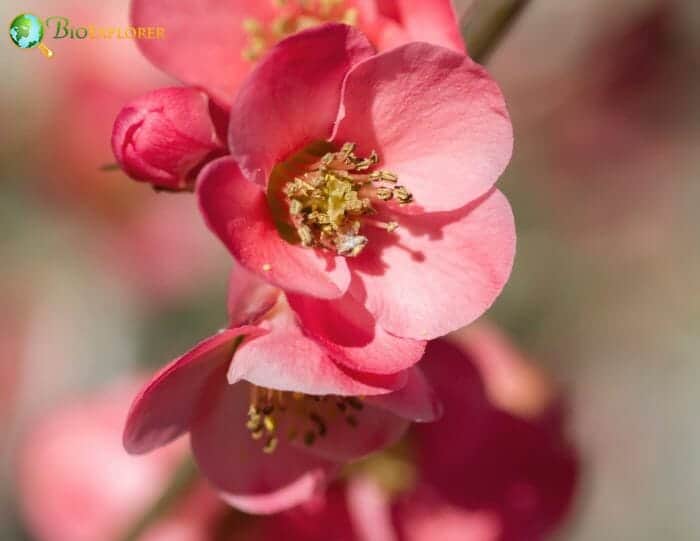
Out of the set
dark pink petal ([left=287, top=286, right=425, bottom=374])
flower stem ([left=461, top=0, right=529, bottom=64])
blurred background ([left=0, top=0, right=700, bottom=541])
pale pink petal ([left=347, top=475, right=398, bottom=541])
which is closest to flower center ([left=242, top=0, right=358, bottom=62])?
flower stem ([left=461, top=0, right=529, bottom=64])

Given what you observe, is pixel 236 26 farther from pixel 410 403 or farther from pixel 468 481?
pixel 468 481

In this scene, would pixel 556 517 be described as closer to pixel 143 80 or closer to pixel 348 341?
pixel 348 341

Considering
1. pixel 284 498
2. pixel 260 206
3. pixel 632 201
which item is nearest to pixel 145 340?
pixel 632 201

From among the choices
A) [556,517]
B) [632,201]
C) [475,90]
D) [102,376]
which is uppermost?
[475,90]

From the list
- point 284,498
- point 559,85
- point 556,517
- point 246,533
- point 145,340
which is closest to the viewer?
point 284,498

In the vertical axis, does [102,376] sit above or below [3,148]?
below

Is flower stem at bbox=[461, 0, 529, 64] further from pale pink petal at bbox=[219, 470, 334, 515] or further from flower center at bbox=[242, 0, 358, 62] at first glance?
pale pink petal at bbox=[219, 470, 334, 515]

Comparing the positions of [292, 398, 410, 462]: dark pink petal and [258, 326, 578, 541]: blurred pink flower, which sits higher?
[292, 398, 410, 462]: dark pink petal

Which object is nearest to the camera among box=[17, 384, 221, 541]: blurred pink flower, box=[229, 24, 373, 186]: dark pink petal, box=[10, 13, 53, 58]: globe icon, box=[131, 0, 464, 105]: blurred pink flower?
box=[229, 24, 373, 186]: dark pink petal

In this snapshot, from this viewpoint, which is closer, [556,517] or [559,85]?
[556,517]
